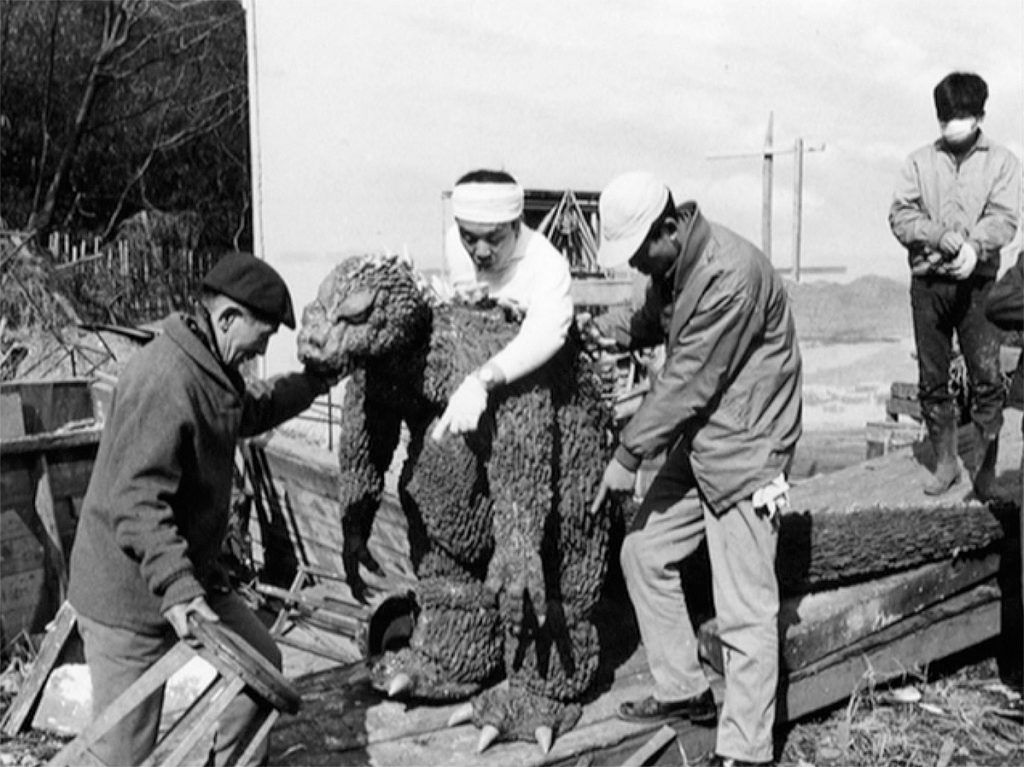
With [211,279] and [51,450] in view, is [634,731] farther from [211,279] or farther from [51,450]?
[51,450]

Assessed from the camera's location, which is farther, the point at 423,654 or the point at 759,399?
the point at 423,654

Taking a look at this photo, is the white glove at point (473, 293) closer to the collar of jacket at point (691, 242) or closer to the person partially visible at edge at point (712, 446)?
the person partially visible at edge at point (712, 446)

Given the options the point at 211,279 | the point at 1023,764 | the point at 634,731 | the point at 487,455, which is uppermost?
the point at 211,279

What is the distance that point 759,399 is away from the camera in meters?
3.40

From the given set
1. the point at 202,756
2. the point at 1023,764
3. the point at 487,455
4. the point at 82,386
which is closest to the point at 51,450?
the point at 82,386

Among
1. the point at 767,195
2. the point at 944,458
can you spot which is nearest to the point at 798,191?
the point at 767,195

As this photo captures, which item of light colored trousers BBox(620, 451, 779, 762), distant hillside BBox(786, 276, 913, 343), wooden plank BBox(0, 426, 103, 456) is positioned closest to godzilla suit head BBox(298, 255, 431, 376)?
light colored trousers BBox(620, 451, 779, 762)

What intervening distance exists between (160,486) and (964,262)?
3.28 metres

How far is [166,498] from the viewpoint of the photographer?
2.86 m

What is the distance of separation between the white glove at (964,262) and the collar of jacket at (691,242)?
149 centimetres

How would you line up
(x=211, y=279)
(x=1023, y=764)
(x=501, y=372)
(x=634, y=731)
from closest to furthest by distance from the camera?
1. (x=211, y=279)
2. (x=501, y=372)
3. (x=634, y=731)
4. (x=1023, y=764)

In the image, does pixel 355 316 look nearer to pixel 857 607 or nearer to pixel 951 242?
pixel 857 607

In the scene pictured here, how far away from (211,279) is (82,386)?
739cm

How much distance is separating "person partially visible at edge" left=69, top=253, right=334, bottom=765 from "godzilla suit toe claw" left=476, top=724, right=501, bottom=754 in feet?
2.36
